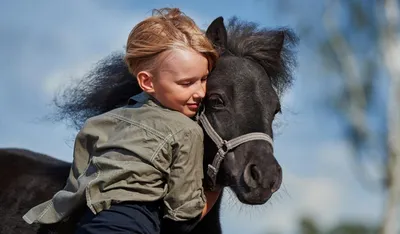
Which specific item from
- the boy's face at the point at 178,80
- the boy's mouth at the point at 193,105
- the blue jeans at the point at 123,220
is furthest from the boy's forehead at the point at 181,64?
the blue jeans at the point at 123,220

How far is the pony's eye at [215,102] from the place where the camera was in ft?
14.1

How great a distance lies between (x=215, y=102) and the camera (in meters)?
4.29

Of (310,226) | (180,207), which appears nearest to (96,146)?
(180,207)

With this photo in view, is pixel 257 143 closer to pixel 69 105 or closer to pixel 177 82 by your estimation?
pixel 177 82

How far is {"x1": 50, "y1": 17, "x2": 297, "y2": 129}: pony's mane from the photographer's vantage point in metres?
4.70

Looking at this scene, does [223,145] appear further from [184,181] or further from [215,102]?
[184,181]

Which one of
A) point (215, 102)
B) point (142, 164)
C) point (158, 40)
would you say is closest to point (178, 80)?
point (158, 40)

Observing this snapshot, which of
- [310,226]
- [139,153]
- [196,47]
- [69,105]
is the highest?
[196,47]

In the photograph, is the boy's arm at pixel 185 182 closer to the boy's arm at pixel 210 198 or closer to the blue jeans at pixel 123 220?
the blue jeans at pixel 123 220

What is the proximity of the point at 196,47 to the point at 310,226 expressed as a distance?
2629 centimetres

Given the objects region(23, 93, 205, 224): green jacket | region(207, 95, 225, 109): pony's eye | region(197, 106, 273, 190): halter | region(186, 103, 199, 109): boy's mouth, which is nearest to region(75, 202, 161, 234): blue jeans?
region(23, 93, 205, 224): green jacket

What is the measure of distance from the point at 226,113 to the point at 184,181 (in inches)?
21.7

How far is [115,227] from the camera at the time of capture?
12.2ft

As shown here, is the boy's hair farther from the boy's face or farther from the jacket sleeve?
the jacket sleeve
